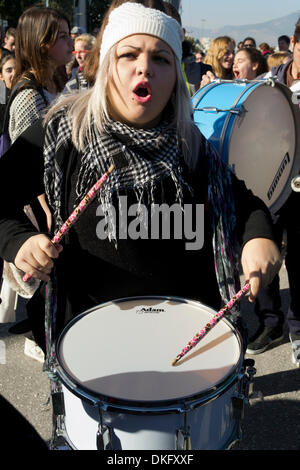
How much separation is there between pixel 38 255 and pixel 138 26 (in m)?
0.75

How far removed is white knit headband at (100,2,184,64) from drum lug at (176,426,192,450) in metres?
1.10

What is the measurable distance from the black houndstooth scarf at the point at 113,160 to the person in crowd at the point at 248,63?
3127 mm

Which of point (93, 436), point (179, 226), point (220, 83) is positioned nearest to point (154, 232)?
point (179, 226)

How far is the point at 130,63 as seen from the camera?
137cm

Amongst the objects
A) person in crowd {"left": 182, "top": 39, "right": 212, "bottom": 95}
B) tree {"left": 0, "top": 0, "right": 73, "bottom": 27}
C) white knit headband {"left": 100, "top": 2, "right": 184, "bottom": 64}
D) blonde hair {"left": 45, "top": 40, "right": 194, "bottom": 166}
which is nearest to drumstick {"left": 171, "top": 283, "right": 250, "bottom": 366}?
blonde hair {"left": 45, "top": 40, "right": 194, "bottom": 166}

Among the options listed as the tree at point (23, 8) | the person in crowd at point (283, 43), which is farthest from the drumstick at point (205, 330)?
the tree at point (23, 8)

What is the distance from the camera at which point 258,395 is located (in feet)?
7.15

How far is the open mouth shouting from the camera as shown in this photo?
135 cm

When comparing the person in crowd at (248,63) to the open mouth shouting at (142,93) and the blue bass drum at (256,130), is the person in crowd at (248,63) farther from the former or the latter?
the open mouth shouting at (142,93)

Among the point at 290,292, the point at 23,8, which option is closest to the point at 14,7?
the point at 23,8

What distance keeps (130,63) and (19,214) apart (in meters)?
0.59

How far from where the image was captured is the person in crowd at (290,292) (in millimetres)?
2645

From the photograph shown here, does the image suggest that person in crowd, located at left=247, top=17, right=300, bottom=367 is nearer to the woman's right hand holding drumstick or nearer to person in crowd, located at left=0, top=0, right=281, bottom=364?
person in crowd, located at left=0, top=0, right=281, bottom=364

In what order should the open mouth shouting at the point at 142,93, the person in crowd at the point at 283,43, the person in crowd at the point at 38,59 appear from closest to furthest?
the open mouth shouting at the point at 142,93
the person in crowd at the point at 38,59
the person in crowd at the point at 283,43
